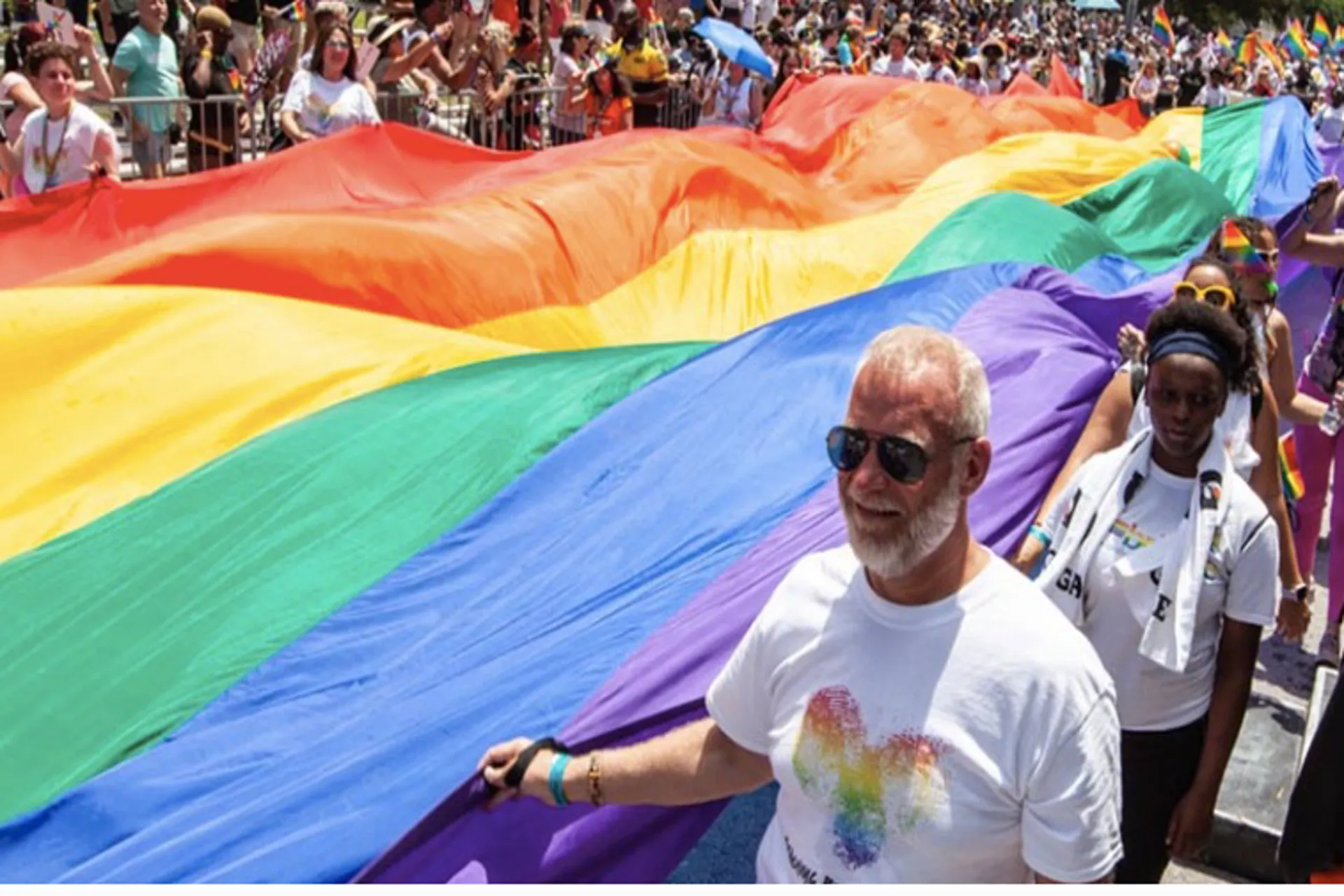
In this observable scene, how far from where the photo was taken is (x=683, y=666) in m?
2.65

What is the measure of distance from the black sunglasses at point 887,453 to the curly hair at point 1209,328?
122 centimetres

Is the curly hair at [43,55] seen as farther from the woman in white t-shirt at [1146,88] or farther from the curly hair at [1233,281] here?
the woman in white t-shirt at [1146,88]

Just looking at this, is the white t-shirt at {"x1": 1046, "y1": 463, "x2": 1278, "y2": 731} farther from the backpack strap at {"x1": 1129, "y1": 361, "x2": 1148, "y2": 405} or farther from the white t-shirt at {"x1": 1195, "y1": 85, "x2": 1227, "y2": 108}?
the white t-shirt at {"x1": 1195, "y1": 85, "x2": 1227, "y2": 108}

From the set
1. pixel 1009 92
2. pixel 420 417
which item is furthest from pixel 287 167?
pixel 1009 92

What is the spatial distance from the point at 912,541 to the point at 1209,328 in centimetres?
134

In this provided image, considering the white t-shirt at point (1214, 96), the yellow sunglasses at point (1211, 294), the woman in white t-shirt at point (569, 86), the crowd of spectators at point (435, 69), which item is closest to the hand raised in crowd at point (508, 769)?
the yellow sunglasses at point (1211, 294)

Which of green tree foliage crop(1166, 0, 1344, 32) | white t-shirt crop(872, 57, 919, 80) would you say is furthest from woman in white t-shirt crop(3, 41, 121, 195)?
green tree foliage crop(1166, 0, 1344, 32)

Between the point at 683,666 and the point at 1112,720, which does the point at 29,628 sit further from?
the point at 1112,720

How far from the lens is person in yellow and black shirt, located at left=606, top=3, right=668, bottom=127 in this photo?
1029 centimetres

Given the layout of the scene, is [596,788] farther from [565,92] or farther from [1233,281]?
[565,92]

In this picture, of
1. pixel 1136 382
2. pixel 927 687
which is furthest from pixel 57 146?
pixel 927 687

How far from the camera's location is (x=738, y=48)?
436 inches

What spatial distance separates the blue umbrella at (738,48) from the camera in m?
11.1

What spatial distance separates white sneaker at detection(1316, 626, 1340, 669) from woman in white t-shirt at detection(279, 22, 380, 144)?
484 cm
